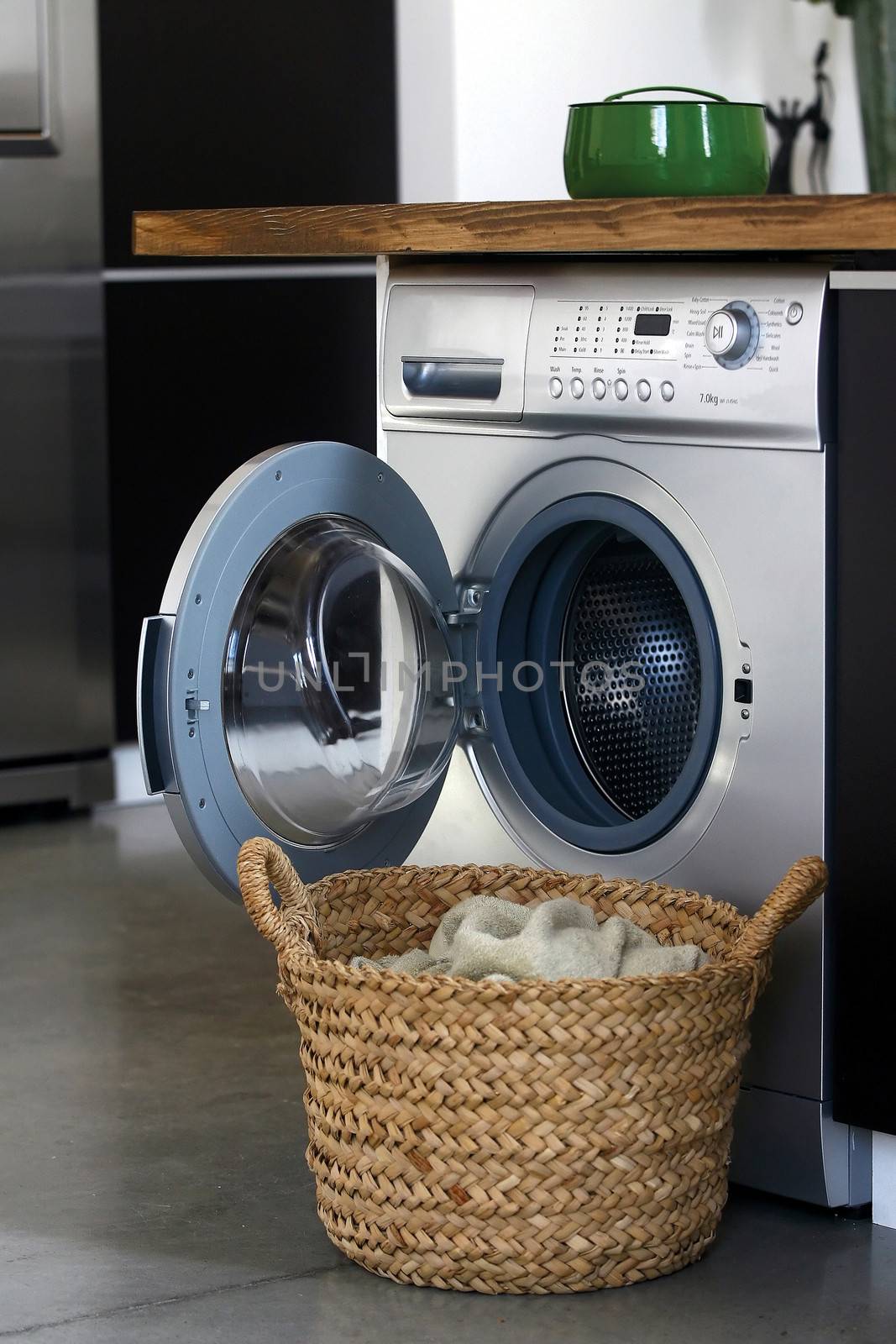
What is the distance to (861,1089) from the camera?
1461 millimetres

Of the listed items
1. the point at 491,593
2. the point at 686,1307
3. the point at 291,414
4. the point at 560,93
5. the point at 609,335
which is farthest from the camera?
the point at 291,414

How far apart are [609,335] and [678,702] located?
35cm

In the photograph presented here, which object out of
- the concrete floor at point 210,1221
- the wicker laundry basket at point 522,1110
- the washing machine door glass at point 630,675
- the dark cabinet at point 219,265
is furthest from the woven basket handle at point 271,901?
the dark cabinet at point 219,265

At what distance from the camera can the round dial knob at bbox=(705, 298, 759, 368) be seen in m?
1.48

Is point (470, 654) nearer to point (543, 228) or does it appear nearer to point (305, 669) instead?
point (305, 669)

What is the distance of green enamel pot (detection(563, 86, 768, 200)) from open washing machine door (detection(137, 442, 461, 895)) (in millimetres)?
345

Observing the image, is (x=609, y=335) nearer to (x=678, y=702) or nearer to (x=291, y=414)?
(x=678, y=702)

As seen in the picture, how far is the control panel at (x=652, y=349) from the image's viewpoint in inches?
57.2

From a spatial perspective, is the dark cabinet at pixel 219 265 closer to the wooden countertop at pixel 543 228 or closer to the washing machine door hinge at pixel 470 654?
the wooden countertop at pixel 543 228

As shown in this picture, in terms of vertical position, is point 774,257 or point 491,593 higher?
point 774,257

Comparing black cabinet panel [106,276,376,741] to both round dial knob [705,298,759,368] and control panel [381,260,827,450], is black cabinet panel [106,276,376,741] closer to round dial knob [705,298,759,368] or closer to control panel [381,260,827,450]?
control panel [381,260,827,450]

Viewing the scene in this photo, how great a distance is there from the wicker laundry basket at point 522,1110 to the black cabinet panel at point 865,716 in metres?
0.07

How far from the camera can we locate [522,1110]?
1316mm

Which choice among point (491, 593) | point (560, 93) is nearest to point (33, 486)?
point (560, 93)
